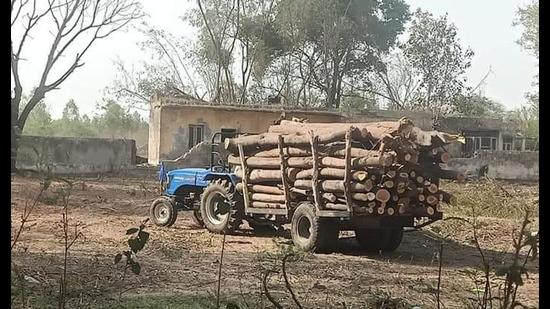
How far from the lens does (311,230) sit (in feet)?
35.8

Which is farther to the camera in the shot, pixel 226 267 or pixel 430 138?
pixel 430 138

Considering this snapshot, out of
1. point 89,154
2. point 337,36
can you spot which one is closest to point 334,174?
point 89,154

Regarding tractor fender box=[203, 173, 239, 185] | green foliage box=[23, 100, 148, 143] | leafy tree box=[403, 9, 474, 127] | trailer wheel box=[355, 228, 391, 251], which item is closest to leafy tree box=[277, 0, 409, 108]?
leafy tree box=[403, 9, 474, 127]

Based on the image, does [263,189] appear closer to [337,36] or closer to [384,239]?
[384,239]

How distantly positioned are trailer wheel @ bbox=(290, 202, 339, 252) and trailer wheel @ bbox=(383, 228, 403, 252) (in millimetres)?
1017

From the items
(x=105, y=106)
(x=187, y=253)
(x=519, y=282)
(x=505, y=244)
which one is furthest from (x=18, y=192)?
(x=105, y=106)

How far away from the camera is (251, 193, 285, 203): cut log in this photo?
1186cm

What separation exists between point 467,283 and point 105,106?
39.0 metres

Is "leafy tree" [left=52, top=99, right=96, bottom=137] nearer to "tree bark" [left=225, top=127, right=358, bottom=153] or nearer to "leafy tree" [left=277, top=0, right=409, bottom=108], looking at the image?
"leafy tree" [left=277, top=0, right=409, bottom=108]

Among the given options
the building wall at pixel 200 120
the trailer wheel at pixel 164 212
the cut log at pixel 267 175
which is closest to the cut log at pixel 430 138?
the cut log at pixel 267 175

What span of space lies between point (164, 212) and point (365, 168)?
544 centimetres

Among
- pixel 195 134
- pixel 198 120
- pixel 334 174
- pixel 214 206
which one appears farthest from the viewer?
pixel 195 134

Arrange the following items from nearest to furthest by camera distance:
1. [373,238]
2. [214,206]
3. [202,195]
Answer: [373,238]
[214,206]
[202,195]

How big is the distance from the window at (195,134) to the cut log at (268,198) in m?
16.0
